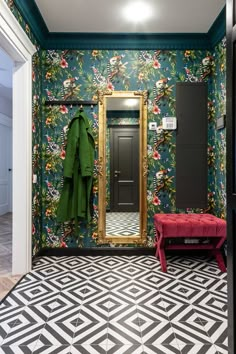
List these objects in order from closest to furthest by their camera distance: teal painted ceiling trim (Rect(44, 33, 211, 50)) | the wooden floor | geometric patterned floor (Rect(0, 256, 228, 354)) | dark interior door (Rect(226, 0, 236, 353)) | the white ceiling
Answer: dark interior door (Rect(226, 0, 236, 353)) → geometric patterned floor (Rect(0, 256, 228, 354)) → the wooden floor → the white ceiling → teal painted ceiling trim (Rect(44, 33, 211, 50))

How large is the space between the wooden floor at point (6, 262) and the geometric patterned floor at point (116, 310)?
103 millimetres

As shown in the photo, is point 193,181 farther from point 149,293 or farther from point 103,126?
point 149,293

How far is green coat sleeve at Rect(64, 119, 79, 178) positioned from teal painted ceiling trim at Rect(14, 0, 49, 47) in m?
1.05

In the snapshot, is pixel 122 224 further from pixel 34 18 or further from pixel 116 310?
pixel 34 18

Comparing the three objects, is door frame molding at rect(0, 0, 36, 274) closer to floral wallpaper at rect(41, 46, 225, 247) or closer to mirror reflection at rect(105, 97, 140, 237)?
floral wallpaper at rect(41, 46, 225, 247)

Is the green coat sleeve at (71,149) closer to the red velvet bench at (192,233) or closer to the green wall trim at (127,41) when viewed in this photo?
the green wall trim at (127,41)

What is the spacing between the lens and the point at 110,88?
11.8 feet

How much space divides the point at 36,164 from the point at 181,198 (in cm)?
180

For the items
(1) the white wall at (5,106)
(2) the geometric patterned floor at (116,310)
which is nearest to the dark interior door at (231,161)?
(2) the geometric patterned floor at (116,310)

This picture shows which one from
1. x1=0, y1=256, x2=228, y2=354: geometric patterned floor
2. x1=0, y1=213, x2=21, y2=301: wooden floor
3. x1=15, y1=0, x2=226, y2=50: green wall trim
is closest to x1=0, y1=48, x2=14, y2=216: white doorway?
x1=0, y1=213, x2=21, y2=301: wooden floor

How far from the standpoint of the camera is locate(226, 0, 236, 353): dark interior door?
125 cm

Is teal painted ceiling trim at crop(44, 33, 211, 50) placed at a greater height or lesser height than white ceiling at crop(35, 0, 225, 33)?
lesser

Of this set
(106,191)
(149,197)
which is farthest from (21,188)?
(149,197)

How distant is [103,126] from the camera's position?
3.57 m
